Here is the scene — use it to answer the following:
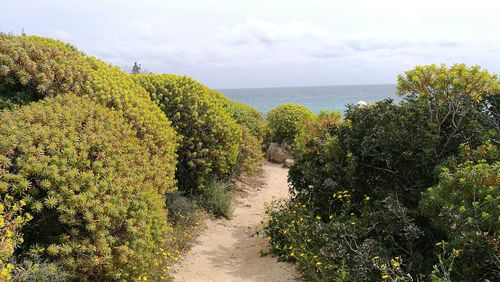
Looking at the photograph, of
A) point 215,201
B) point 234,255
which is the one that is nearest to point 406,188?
Answer: point 234,255

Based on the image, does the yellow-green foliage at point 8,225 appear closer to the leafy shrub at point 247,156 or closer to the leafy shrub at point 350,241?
the leafy shrub at point 350,241

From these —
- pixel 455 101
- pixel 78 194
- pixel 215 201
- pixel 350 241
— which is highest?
pixel 455 101

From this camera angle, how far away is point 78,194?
14.0ft

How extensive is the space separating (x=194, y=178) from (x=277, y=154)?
6401mm

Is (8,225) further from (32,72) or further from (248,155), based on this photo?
(248,155)

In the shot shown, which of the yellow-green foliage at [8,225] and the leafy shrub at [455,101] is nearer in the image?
the yellow-green foliage at [8,225]

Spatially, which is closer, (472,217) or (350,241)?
(472,217)

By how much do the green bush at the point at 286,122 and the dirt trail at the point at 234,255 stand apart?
5.79 metres

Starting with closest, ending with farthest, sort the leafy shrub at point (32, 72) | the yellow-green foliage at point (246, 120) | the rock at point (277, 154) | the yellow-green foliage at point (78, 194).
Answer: the yellow-green foliage at point (78, 194) < the leafy shrub at point (32, 72) < the yellow-green foliage at point (246, 120) < the rock at point (277, 154)

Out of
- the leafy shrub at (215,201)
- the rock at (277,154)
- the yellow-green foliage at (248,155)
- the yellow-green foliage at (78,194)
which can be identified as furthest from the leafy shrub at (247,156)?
the yellow-green foliage at (78,194)

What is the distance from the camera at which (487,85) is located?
18.8ft

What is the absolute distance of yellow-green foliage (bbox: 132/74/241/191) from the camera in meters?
8.47

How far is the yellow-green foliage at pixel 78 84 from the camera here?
5.65 meters

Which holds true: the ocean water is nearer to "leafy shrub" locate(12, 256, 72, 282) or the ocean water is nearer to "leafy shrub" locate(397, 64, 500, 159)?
"leafy shrub" locate(397, 64, 500, 159)
